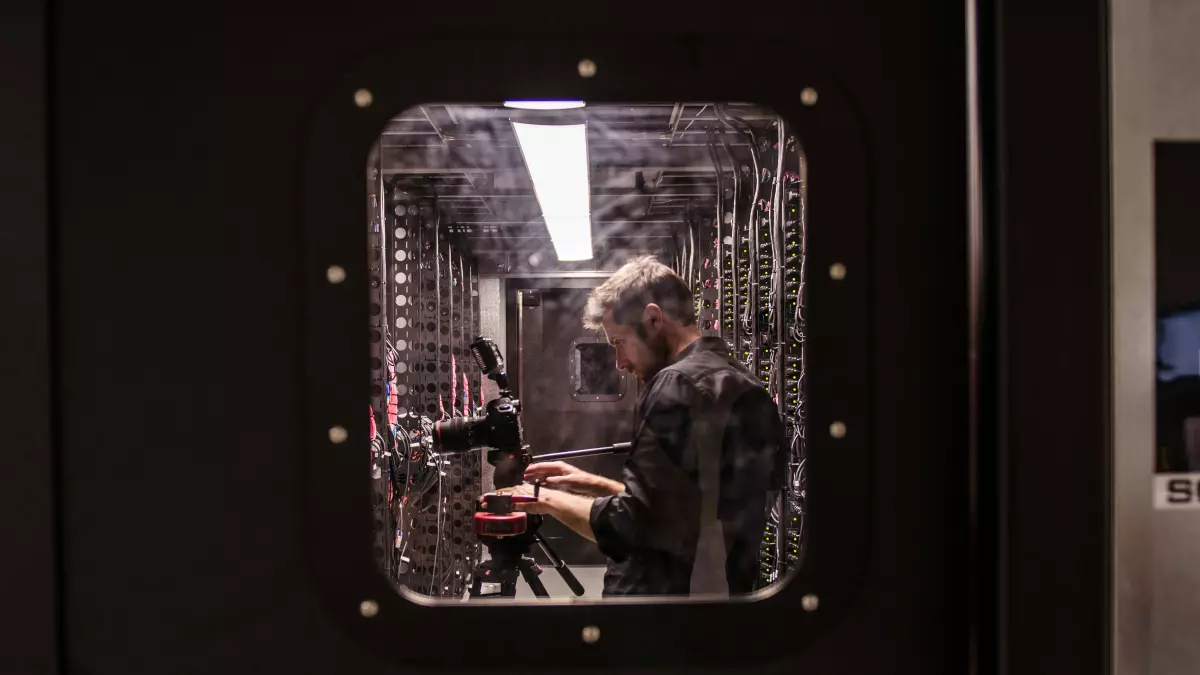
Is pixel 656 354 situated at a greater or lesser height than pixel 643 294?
lesser

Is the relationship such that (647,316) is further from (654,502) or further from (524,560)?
(524,560)

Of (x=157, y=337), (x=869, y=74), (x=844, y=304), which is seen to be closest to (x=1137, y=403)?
(x=844, y=304)

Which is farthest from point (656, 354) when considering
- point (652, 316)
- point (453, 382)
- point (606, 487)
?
point (453, 382)

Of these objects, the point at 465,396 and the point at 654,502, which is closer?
the point at 654,502

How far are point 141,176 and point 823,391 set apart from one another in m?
0.90

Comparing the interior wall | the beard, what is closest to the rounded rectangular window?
the beard

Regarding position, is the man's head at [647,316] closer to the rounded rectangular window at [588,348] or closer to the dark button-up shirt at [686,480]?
the rounded rectangular window at [588,348]

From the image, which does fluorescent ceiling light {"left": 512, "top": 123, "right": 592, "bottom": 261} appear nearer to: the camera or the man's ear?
the man's ear

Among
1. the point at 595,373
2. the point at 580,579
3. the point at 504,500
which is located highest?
the point at 595,373

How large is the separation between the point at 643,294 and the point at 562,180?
2.23 ft

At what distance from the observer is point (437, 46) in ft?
Result: 3.14

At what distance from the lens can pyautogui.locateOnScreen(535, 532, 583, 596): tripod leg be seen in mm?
2090

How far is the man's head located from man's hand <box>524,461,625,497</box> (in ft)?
1.01

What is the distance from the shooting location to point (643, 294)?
2.09 metres
